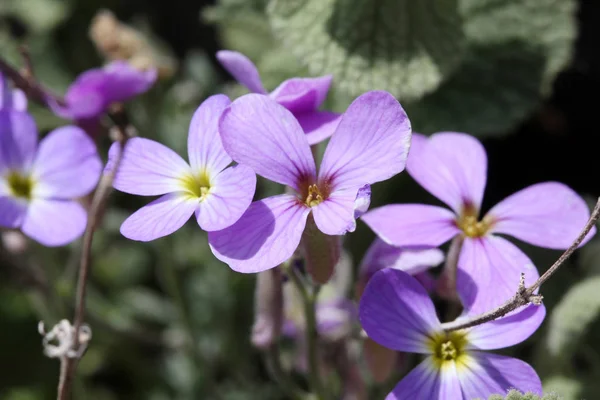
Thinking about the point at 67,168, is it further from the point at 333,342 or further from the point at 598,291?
the point at 598,291

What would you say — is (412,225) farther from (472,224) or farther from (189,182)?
(189,182)

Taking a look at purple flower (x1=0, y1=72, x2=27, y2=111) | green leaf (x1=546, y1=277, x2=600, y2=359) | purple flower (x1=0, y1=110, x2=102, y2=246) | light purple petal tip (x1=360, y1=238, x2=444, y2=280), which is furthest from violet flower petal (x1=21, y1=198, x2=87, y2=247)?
green leaf (x1=546, y1=277, x2=600, y2=359)

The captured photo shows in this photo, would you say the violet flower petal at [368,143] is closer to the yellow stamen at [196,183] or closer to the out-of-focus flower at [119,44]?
the yellow stamen at [196,183]

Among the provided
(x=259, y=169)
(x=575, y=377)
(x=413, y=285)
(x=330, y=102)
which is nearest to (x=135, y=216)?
(x=259, y=169)

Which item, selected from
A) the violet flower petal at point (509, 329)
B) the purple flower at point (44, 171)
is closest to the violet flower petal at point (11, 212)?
the purple flower at point (44, 171)

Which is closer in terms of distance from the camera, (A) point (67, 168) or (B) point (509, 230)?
(B) point (509, 230)

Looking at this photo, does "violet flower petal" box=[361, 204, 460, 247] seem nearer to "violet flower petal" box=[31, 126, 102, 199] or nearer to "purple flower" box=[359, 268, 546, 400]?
"purple flower" box=[359, 268, 546, 400]
